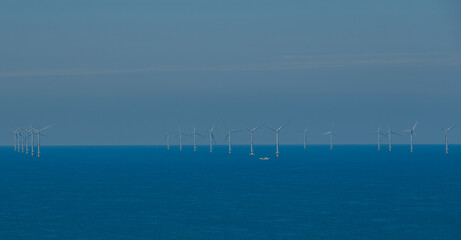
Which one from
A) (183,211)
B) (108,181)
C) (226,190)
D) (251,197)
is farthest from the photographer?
(108,181)

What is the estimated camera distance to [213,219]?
8869 cm

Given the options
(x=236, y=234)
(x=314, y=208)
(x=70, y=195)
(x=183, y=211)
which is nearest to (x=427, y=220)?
(x=314, y=208)

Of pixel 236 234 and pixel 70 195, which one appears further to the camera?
pixel 70 195

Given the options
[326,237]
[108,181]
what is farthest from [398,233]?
[108,181]

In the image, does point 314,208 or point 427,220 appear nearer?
point 427,220

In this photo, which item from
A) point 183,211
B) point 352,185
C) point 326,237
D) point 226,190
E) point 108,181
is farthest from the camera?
point 108,181

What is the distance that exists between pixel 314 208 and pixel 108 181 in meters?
67.9

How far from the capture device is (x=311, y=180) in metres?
157

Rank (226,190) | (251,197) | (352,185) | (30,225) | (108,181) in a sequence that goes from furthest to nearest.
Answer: (108,181) → (352,185) → (226,190) → (251,197) → (30,225)

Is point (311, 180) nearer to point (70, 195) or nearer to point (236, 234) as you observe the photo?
point (70, 195)

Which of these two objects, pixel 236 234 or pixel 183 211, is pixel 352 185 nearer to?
pixel 183 211

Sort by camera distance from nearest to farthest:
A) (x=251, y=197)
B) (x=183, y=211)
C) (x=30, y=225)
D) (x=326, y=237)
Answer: (x=326, y=237)
(x=30, y=225)
(x=183, y=211)
(x=251, y=197)

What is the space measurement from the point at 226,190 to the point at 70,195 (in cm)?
2812

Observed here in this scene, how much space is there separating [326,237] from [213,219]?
58.4ft
